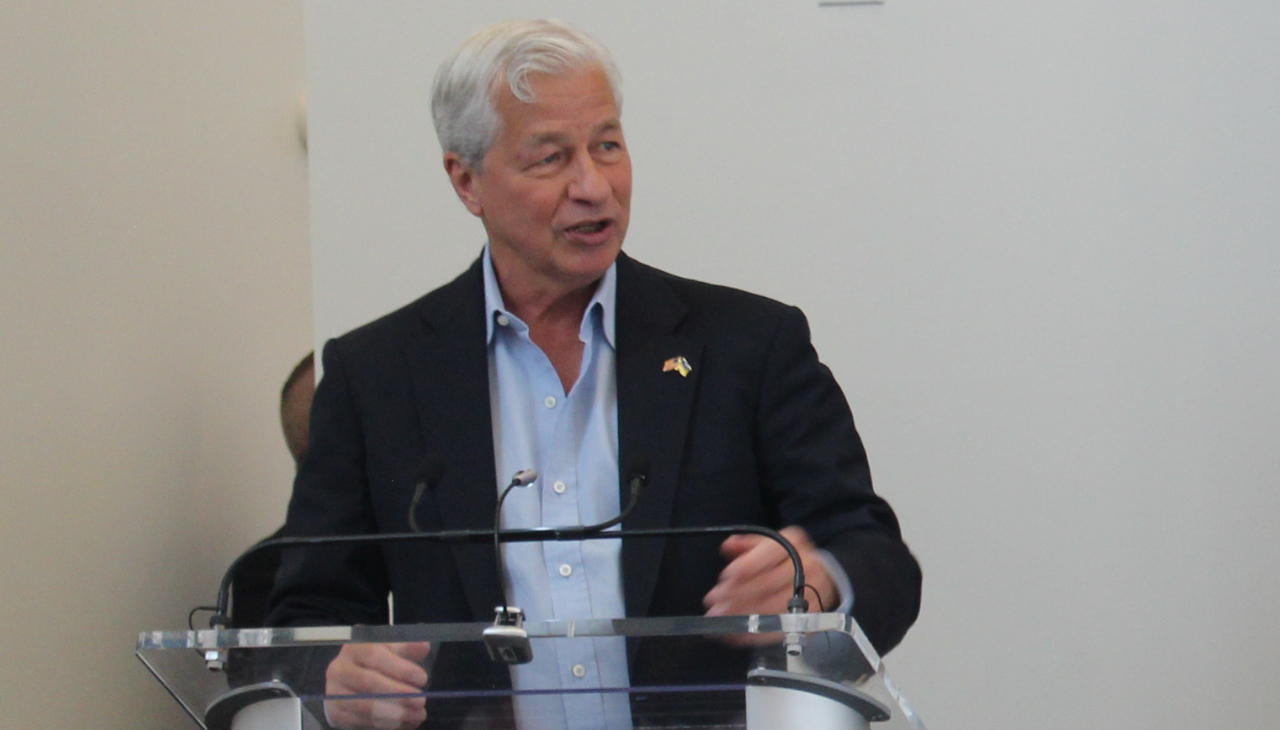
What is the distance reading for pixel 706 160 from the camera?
9.70 ft

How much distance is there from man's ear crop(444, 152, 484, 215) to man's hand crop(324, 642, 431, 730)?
3.09 feet

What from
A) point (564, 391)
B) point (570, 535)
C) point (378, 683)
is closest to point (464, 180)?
point (564, 391)

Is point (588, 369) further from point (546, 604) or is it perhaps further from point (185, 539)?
point (185, 539)

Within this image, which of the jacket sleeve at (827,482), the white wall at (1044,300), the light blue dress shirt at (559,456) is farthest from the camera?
the white wall at (1044,300)

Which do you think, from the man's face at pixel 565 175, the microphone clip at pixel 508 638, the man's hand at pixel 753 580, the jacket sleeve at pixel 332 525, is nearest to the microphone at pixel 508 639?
the microphone clip at pixel 508 638

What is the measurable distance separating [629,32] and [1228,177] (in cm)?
119

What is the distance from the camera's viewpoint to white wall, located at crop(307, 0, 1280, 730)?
2.89 meters

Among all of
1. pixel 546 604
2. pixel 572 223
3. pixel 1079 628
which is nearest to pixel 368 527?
pixel 546 604

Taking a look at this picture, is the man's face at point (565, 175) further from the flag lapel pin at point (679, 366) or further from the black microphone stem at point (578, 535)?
the black microphone stem at point (578, 535)

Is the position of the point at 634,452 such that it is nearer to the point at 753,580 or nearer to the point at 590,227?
the point at 590,227

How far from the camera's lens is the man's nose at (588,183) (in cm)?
204

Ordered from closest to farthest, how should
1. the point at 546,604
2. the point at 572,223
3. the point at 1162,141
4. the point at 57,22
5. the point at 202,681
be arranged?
the point at 202,681
the point at 546,604
the point at 572,223
the point at 57,22
the point at 1162,141

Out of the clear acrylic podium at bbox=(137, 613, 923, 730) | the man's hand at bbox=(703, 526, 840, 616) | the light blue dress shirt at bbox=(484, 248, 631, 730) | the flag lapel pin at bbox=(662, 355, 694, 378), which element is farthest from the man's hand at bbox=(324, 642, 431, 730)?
the flag lapel pin at bbox=(662, 355, 694, 378)

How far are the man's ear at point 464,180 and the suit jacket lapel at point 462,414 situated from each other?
0.31ft
